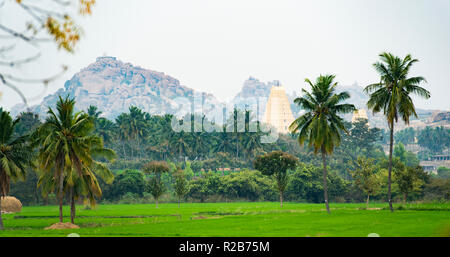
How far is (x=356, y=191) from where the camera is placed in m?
72.4

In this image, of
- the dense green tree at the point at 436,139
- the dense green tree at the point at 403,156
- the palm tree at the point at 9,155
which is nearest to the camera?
the palm tree at the point at 9,155

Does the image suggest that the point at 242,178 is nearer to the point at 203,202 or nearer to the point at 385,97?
the point at 203,202

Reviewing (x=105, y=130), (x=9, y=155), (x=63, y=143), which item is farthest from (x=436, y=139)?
(x=9, y=155)

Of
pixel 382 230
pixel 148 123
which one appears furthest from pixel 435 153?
pixel 382 230

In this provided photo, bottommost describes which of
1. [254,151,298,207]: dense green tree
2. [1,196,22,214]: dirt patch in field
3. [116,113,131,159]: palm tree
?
[1,196,22,214]: dirt patch in field

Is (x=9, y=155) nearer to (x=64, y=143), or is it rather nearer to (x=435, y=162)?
(x=64, y=143)

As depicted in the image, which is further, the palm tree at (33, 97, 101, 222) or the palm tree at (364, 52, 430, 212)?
the palm tree at (364, 52, 430, 212)

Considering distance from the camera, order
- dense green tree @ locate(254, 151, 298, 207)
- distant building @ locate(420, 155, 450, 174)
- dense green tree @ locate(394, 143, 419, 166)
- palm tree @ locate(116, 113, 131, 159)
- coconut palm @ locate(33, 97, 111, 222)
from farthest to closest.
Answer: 1. distant building @ locate(420, 155, 450, 174)
2. dense green tree @ locate(394, 143, 419, 166)
3. palm tree @ locate(116, 113, 131, 159)
4. dense green tree @ locate(254, 151, 298, 207)
5. coconut palm @ locate(33, 97, 111, 222)

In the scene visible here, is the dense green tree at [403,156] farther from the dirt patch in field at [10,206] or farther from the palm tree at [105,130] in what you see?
the dirt patch in field at [10,206]

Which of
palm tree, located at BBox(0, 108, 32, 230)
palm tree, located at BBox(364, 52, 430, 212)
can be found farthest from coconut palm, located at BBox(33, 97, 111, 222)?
palm tree, located at BBox(364, 52, 430, 212)

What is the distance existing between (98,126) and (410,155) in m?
75.3

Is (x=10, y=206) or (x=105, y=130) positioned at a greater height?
(x=105, y=130)

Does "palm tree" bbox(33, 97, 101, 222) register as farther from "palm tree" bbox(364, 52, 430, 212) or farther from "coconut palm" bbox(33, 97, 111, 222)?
"palm tree" bbox(364, 52, 430, 212)

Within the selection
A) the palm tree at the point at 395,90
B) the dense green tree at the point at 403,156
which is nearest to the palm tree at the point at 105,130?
the dense green tree at the point at 403,156
